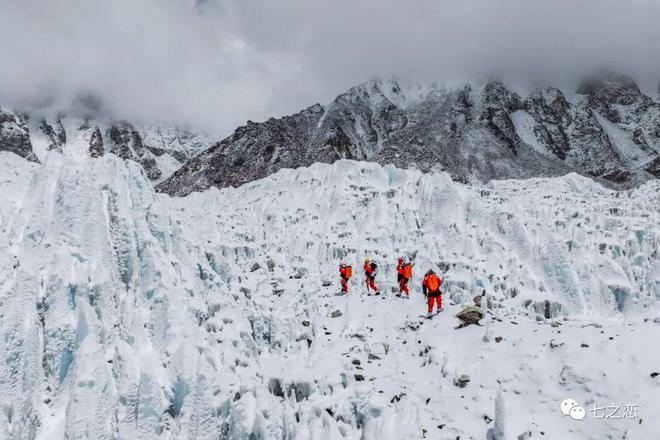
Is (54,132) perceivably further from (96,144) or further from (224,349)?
(224,349)

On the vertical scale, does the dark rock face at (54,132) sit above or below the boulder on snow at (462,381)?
above

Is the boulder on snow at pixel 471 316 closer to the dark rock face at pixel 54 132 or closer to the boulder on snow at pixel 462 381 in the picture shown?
the boulder on snow at pixel 462 381

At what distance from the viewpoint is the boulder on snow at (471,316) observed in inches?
581

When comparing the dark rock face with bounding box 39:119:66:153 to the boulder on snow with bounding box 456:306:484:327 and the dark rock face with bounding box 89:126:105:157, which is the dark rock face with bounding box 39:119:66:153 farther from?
the boulder on snow with bounding box 456:306:484:327

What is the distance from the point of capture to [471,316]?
1483cm

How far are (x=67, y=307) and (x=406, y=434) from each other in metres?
7.65

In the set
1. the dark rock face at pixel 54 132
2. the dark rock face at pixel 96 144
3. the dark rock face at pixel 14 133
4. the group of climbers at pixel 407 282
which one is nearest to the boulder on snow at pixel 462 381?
the group of climbers at pixel 407 282

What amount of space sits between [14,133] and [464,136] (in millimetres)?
159426

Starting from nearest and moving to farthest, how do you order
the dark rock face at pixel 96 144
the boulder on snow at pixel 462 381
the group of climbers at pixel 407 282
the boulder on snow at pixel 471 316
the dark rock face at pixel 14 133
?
the boulder on snow at pixel 462 381 → the boulder on snow at pixel 471 316 → the group of climbers at pixel 407 282 → the dark rock face at pixel 14 133 → the dark rock face at pixel 96 144

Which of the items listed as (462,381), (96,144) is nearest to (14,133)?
(96,144)

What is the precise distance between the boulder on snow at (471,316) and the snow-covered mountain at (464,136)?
3246 inches

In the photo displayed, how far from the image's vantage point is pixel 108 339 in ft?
34.0

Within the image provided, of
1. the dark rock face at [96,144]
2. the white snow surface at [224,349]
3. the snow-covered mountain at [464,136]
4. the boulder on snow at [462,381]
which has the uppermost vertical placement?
the dark rock face at [96,144]

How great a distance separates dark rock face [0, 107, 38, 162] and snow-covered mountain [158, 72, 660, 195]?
89.3m
